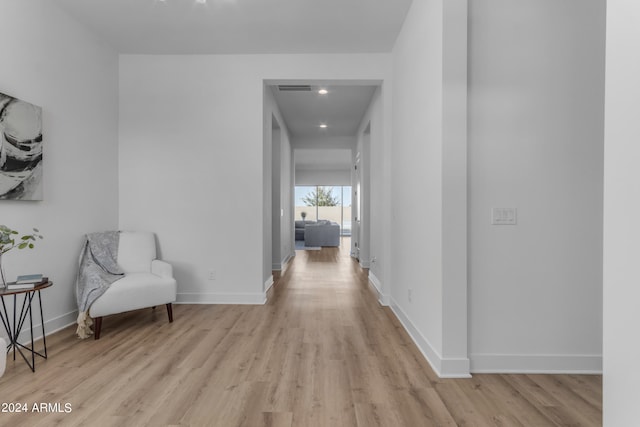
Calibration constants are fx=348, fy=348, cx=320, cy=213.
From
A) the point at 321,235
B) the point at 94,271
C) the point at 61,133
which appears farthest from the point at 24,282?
the point at 321,235

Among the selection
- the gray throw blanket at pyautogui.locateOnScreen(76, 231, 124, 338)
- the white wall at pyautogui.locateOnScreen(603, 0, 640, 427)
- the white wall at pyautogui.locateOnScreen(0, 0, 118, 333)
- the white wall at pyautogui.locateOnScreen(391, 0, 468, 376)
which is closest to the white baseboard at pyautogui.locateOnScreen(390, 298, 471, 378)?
the white wall at pyautogui.locateOnScreen(391, 0, 468, 376)

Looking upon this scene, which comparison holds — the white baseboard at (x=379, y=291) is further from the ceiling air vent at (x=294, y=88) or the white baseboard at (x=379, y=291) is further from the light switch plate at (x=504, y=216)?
the ceiling air vent at (x=294, y=88)

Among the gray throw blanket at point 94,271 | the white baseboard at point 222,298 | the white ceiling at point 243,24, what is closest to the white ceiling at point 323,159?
the white ceiling at point 243,24

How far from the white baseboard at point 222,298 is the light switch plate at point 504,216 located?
8.78 feet

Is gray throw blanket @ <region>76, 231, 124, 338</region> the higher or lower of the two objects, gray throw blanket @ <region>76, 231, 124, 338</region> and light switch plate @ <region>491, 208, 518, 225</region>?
the lower

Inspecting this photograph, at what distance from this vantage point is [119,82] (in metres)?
4.05

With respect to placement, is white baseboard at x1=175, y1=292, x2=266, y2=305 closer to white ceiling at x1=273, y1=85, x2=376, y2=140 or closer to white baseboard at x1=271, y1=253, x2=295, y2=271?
white baseboard at x1=271, y1=253, x2=295, y2=271

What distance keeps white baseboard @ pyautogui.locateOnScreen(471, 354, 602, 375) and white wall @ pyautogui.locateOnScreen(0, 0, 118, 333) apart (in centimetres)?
349

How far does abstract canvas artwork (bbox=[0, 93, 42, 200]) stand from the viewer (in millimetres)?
2557

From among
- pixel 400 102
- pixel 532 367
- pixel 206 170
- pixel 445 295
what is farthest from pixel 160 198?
pixel 532 367

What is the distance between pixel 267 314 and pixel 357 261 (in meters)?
4.19

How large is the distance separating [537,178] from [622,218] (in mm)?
1423

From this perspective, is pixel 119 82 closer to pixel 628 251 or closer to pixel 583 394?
pixel 628 251

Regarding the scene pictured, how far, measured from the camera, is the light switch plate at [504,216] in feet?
7.63
